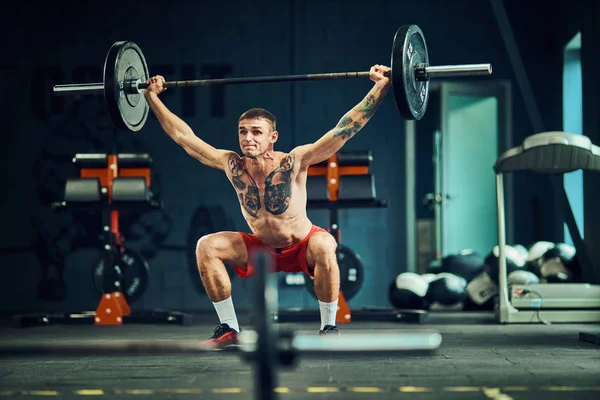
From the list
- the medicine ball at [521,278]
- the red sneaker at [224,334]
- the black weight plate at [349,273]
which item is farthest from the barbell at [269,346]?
the medicine ball at [521,278]

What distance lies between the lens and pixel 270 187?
4094 millimetres

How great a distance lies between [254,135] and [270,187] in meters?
0.26

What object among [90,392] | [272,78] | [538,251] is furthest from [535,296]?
[90,392]

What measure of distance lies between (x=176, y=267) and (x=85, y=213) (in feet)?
3.21

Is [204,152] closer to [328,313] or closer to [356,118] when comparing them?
[356,118]

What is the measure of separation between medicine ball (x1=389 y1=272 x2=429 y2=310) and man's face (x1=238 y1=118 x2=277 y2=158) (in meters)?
2.87

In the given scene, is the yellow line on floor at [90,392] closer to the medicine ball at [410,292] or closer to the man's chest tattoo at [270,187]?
the man's chest tattoo at [270,187]

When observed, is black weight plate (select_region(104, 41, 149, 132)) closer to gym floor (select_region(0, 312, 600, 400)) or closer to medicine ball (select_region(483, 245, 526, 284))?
gym floor (select_region(0, 312, 600, 400))

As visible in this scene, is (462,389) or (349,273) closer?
(462,389)

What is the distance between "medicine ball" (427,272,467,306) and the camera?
659 centimetres

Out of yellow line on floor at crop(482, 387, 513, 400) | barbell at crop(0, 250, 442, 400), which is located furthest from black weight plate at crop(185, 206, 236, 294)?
barbell at crop(0, 250, 442, 400)

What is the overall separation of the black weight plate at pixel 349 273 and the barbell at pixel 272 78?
2060 mm

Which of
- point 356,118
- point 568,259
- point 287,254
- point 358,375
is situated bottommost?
point 358,375

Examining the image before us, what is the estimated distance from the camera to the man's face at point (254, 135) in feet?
13.2
